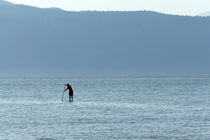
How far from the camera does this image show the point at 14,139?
33344 mm

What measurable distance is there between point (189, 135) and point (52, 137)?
7307 millimetres

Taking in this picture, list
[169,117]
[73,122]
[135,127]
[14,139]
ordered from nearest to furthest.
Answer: [14,139] < [135,127] < [73,122] < [169,117]

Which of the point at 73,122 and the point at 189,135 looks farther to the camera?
the point at 73,122

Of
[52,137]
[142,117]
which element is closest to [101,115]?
[142,117]

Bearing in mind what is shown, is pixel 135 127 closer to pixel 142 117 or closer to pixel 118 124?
pixel 118 124

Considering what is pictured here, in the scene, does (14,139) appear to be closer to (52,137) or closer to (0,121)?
(52,137)

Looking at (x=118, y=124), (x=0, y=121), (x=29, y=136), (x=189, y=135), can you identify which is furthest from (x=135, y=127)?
(x=0, y=121)

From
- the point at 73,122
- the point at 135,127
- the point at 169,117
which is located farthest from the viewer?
the point at 169,117

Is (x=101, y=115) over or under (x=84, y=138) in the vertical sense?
over

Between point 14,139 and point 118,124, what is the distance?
28.4 ft

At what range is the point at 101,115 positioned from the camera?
4688 centimetres

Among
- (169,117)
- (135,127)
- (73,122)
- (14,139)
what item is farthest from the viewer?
(169,117)

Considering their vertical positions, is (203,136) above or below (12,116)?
below

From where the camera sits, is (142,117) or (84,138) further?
(142,117)
